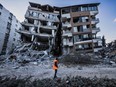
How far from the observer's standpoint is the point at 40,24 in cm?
3647

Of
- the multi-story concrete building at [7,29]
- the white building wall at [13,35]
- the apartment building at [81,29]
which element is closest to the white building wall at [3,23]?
the multi-story concrete building at [7,29]

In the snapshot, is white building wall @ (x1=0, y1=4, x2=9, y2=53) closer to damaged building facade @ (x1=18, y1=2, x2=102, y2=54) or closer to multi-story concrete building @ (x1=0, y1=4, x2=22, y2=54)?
multi-story concrete building @ (x1=0, y1=4, x2=22, y2=54)

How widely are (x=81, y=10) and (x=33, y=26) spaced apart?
1519 centimetres

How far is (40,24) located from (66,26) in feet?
26.3

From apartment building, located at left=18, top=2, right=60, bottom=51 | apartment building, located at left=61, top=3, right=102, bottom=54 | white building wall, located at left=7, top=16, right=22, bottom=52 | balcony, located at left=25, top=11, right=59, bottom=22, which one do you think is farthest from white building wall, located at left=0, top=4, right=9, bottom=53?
apartment building, located at left=61, top=3, right=102, bottom=54

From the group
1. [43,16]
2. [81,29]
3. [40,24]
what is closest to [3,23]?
[40,24]

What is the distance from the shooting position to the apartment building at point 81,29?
3294cm

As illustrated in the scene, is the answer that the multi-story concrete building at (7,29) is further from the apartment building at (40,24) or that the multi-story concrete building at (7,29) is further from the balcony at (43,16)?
the balcony at (43,16)

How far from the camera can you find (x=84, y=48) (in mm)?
32500

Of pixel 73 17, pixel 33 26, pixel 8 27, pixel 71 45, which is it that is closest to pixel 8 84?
pixel 71 45

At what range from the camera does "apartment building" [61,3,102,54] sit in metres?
32.9

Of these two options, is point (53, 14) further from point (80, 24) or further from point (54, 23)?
point (80, 24)

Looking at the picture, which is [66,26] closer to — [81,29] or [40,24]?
[81,29]

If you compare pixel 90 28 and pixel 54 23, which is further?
pixel 54 23
